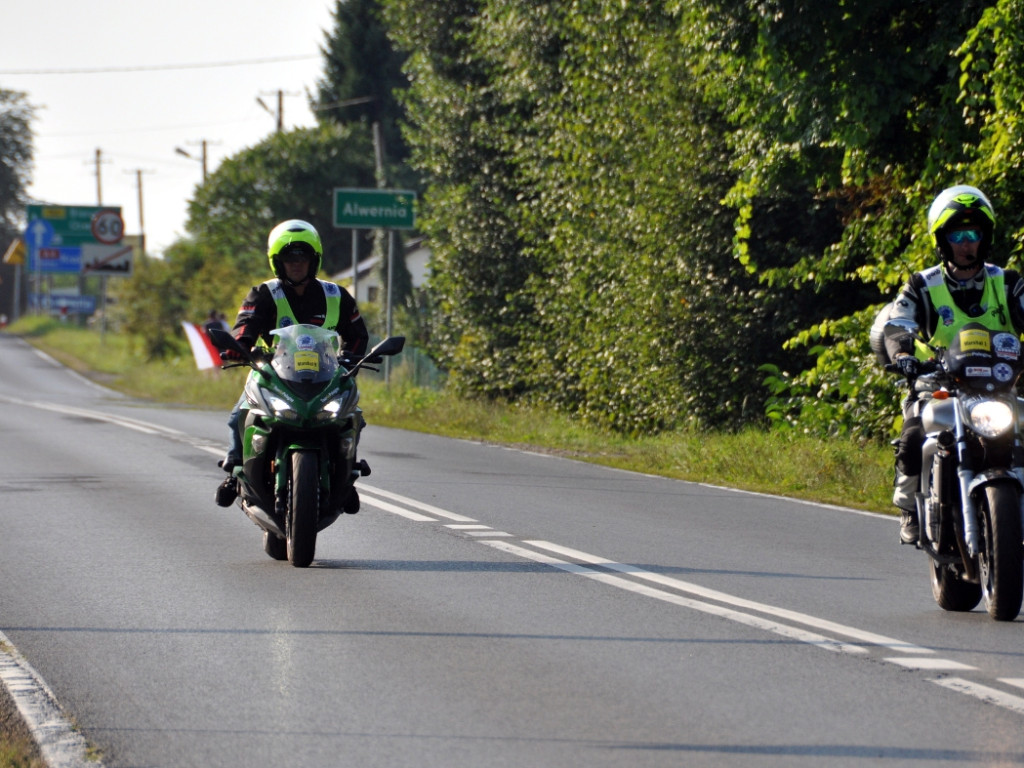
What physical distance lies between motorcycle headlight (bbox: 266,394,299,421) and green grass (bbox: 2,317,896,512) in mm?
→ 5656

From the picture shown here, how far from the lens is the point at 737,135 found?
16328 mm

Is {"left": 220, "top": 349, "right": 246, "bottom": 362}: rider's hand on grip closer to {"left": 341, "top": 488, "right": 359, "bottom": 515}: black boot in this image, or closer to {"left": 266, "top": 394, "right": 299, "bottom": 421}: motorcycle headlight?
{"left": 266, "top": 394, "right": 299, "bottom": 421}: motorcycle headlight

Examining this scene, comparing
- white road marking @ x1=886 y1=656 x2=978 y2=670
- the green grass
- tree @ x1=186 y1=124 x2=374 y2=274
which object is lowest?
the green grass

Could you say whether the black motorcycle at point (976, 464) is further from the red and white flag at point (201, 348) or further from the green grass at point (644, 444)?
the red and white flag at point (201, 348)

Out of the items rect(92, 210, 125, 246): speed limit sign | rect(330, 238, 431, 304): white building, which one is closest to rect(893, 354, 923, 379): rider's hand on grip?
rect(92, 210, 125, 246): speed limit sign

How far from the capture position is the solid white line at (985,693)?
5.55m

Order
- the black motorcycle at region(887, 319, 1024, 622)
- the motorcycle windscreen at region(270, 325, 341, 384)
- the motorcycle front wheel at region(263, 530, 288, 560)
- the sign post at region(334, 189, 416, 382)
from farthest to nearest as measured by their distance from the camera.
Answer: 1. the sign post at region(334, 189, 416, 382)
2. the motorcycle front wheel at region(263, 530, 288, 560)
3. the motorcycle windscreen at region(270, 325, 341, 384)
4. the black motorcycle at region(887, 319, 1024, 622)

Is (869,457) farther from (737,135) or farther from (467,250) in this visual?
(467,250)

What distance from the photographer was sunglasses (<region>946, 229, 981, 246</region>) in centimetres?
746

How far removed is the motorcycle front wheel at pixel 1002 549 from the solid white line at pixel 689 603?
2.64ft

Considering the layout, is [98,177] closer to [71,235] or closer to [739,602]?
[71,235]

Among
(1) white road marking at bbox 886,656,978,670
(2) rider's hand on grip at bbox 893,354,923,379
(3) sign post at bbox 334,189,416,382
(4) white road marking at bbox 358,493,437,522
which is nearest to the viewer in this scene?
(1) white road marking at bbox 886,656,978,670

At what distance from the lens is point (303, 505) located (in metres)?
8.56

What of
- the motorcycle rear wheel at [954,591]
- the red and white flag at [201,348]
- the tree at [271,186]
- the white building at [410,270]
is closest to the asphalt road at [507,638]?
the motorcycle rear wheel at [954,591]
